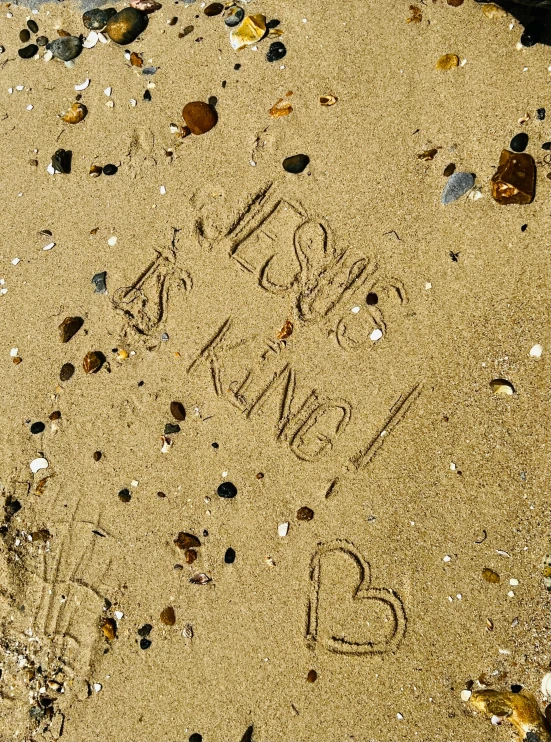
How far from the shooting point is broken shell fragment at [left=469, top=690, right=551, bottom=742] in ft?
9.18

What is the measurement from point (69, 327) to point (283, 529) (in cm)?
164

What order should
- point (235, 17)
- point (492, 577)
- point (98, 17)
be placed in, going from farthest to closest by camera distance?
point (98, 17) → point (235, 17) → point (492, 577)

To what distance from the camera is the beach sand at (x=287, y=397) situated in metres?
3.01

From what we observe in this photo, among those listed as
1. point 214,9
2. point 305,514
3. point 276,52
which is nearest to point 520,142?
point 276,52

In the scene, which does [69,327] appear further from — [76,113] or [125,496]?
[76,113]

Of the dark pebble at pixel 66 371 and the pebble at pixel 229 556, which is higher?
the dark pebble at pixel 66 371

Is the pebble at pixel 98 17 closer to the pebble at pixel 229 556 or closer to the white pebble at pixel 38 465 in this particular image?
the white pebble at pixel 38 465

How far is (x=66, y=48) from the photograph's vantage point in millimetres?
3953

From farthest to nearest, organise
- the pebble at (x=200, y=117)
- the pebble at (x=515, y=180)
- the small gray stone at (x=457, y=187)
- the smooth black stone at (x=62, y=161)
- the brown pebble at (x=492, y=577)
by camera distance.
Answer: the smooth black stone at (x=62, y=161) → the pebble at (x=200, y=117) → the small gray stone at (x=457, y=187) → the pebble at (x=515, y=180) → the brown pebble at (x=492, y=577)

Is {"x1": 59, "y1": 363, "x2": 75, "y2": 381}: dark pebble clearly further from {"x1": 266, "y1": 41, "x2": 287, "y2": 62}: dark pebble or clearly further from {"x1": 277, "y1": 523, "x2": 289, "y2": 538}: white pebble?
{"x1": 266, "y1": 41, "x2": 287, "y2": 62}: dark pebble

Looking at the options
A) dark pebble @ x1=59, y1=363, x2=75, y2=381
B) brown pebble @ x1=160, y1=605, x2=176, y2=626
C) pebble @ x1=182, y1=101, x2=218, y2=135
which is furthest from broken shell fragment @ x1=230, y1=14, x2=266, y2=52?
brown pebble @ x1=160, y1=605, x2=176, y2=626

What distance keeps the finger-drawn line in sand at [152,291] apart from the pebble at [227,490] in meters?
0.94

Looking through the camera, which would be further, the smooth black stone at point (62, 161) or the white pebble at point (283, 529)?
the smooth black stone at point (62, 161)

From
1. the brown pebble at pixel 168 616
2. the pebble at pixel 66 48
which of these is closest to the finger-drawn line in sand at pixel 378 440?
the brown pebble at pixel 168 616
